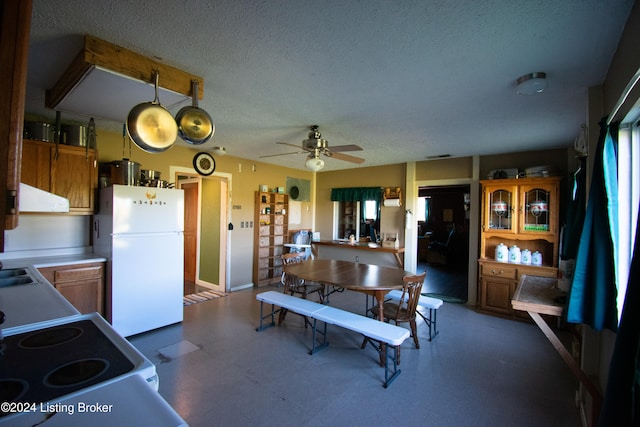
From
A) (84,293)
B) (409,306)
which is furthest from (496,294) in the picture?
(84,293)

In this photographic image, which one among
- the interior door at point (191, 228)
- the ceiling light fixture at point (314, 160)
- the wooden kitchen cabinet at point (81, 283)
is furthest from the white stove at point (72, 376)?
the interior door at point (191, 228)

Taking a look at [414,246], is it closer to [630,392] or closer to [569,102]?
[569,102]

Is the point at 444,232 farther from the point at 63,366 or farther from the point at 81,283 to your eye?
the point at 63,366

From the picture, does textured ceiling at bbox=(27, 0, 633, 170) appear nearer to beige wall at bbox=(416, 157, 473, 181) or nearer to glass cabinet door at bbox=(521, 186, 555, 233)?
glass cabinet door at bbox=(521, 186, 555, 233)

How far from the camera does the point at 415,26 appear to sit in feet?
4.89

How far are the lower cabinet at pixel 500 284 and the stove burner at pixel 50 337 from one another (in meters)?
4.48

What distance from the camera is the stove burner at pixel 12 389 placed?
0.80 meters

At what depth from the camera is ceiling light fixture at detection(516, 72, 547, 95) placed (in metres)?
1.95

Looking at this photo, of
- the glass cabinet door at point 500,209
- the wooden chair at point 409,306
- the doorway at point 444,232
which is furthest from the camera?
the doorway at point 444,232

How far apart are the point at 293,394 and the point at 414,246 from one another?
3.70m

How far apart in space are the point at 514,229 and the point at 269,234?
4113mm

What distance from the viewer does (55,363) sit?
1.00 metres

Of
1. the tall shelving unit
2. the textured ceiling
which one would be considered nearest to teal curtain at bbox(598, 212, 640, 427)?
the textured ceiling

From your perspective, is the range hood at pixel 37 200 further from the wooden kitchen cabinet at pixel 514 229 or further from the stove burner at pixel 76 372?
the wooden kitchen cabinet at pixel 514 229
